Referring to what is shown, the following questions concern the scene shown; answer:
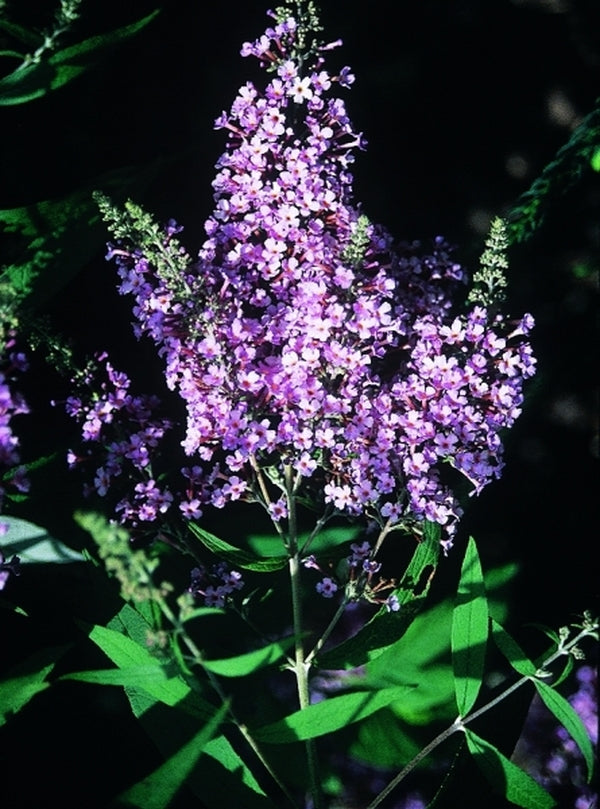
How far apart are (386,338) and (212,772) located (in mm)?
525

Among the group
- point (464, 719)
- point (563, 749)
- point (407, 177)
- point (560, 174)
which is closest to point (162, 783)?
point (464, 719)

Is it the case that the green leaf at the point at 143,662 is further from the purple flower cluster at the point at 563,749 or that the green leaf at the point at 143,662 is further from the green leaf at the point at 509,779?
the purple flower cluster at the point at 563,749

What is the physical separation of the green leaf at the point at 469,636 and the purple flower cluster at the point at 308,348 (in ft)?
0.24

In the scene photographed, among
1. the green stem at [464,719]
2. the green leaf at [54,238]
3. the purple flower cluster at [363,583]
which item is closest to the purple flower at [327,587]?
the purple flower cluster at [363,583]

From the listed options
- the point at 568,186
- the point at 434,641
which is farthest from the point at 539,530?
the point at 568,186

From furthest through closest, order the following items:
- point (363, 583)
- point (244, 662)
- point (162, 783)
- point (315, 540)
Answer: point (315, 540) → point (363, 583) → point (162, 783) → point (244, 662)

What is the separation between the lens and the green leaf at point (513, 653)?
900mm

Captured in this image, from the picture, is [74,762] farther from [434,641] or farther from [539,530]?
[539,530]

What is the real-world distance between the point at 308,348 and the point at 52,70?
46cm

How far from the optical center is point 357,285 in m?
0.87

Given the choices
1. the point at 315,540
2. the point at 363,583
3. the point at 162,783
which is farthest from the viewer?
the point at 315,540

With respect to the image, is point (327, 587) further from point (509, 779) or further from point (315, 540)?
point (509, 779)

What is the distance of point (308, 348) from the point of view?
820 mm

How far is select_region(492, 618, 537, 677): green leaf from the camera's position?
35.4 inches
